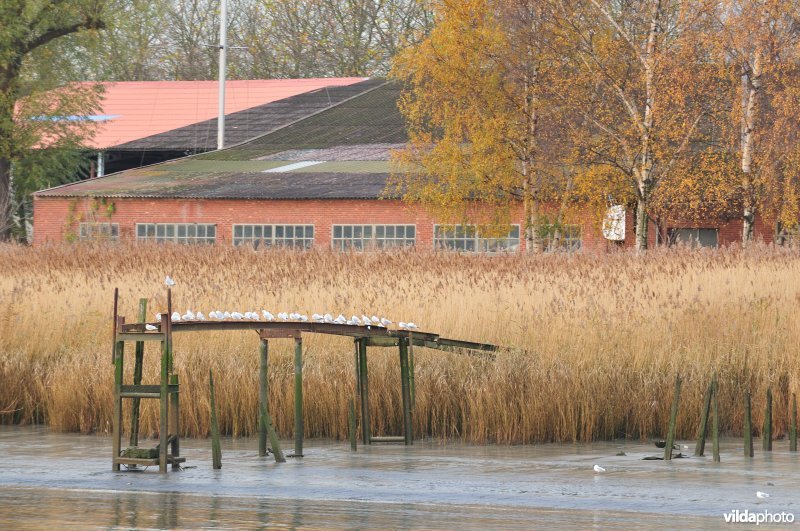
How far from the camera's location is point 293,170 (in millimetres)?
47406

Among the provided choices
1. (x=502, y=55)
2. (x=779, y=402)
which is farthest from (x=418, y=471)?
(x=502, y=55)

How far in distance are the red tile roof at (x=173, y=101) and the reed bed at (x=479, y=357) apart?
3744 cm

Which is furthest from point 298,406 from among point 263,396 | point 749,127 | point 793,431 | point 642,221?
point 749,127

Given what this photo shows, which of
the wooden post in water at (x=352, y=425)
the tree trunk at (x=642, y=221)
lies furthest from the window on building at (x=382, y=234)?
the wooden post in water at (x=352, y=425)

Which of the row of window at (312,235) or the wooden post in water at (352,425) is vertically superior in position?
the row of window at (312,235)

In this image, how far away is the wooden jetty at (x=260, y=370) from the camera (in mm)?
13672

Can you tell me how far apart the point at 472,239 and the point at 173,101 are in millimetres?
23956

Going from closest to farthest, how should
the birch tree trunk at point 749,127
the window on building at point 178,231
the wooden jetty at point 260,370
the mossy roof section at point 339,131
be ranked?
the wooden jetty at point 260,370, the birch tree trunk at point 749,127, the window on building at point 178,231, the mossy roof section at point 339,131

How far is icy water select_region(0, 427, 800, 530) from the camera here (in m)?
11.2

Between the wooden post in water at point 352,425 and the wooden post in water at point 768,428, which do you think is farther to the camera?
the wooden post in water at point 352,425

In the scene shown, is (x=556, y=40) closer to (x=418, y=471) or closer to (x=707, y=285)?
(x=707, y=285)

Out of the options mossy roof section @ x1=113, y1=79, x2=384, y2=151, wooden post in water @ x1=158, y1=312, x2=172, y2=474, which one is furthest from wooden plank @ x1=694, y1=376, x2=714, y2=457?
mossy roof section @ x1=113, y1=79, x2=384, y2=151

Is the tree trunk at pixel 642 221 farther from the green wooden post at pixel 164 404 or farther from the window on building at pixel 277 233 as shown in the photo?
the green wooden post at pixel 164 404

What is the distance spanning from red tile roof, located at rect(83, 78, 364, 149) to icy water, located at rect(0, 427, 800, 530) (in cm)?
4534
